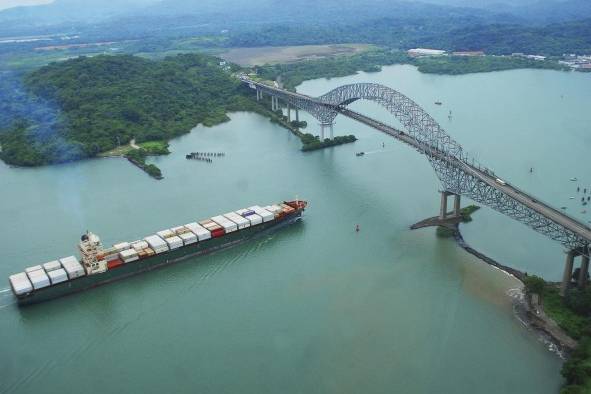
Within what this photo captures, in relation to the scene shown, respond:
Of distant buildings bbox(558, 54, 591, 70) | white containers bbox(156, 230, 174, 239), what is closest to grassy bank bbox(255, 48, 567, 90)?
distant buildings bbox(558, 54, 591, 70)

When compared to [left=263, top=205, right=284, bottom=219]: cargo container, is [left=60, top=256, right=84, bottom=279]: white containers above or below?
below

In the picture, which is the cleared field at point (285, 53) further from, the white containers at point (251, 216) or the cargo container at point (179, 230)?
the cargo container at point (179, 230)

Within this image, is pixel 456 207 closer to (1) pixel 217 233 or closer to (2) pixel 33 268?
(1) pixel 217 233

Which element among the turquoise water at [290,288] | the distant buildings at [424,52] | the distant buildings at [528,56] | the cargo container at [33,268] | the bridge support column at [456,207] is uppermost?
the distant buildings at [424,52]


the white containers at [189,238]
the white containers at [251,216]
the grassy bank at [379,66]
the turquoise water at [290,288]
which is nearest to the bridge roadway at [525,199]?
the turquoise water at [290,288]

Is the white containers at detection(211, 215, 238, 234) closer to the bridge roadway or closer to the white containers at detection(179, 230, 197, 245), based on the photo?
the white containers at detection(179, 230, 197, 245)

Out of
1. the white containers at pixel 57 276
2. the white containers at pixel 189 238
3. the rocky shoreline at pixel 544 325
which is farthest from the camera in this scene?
the white containers at pixel 189 238

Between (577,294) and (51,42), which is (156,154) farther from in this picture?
(51,42)
